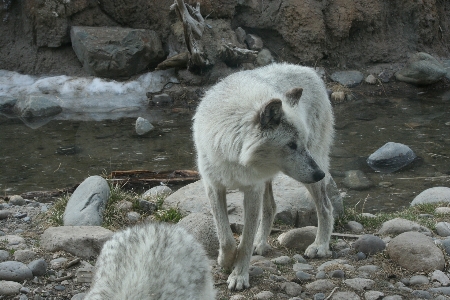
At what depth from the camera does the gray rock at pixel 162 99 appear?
14.8 m

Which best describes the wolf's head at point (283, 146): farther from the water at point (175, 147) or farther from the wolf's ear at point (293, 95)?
the water at point (175, 147)

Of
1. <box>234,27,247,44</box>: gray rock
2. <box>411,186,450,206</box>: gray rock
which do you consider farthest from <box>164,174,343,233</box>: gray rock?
<box>234,27,247,44</box>: gray rock

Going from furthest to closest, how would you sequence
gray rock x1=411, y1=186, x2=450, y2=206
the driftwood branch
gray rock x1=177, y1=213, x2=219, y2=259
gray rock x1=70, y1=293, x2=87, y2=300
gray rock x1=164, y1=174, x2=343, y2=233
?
the driftwood branch → gray rock x1=411, y1=186, x2=450, y2=206 → gray rock x1=164, y1=174, x2=343, y2=233 → gray rock x1=177, y1=213, x2=219, y2=259 → gray rock x1=70, y1=293, x2=87, y2=300

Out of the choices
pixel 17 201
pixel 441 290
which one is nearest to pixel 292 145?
pixel 441 290

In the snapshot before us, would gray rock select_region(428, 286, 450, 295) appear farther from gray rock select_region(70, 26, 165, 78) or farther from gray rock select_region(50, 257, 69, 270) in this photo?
gray rock select_region(70, 26, 165, 78)

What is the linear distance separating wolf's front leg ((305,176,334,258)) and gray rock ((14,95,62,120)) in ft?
28.7

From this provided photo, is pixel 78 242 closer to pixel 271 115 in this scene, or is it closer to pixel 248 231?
pixel 248 231

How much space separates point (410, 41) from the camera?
1792 cm

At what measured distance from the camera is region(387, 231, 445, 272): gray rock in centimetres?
584

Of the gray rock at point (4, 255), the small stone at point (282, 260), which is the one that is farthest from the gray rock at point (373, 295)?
the gray rock at point (4, 255)

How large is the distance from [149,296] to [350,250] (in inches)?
130

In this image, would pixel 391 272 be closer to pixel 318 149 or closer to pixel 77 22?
pixel 318 149

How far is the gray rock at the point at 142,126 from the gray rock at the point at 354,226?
6.29 metres

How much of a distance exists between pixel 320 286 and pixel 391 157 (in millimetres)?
5984
